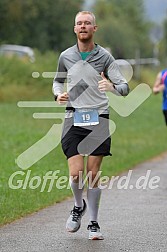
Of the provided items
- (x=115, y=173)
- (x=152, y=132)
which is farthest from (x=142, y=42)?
(x=115, y=173)

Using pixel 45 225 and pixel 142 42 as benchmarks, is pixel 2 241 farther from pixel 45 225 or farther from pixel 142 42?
pixel 142 42

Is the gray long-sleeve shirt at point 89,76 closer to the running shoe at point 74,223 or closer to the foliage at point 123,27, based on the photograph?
the running shoe at point 74,223

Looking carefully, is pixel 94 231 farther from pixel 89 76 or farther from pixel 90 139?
pixel 89 76

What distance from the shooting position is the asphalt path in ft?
27.3

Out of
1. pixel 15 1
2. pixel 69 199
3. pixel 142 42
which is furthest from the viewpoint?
pixel 142 42

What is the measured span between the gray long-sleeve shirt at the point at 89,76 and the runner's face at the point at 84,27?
0.16 meters

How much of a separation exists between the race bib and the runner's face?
2.29 feet

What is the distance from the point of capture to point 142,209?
10.9m

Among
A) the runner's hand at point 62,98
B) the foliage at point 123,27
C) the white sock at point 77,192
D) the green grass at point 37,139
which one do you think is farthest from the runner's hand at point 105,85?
the foliage at point 123,27

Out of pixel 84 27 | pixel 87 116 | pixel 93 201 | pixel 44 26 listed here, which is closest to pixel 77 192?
pixel 93 201

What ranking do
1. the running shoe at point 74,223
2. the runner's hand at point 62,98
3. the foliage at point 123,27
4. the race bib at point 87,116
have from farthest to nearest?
the foliage at point 123,27 < the running shoe at point 74,223 < the race bib at point 87,116 < the runner's hand at point 62,98

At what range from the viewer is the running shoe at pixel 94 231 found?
8.72 metres

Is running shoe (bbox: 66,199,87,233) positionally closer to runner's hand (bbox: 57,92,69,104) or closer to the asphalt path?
the asphalt path

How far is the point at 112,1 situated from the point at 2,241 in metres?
90.6
